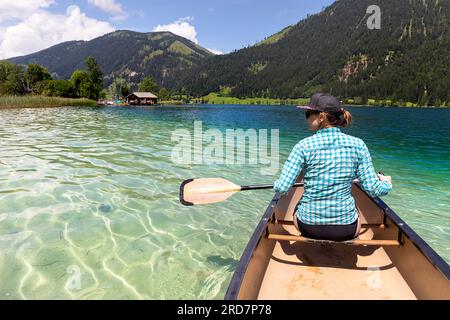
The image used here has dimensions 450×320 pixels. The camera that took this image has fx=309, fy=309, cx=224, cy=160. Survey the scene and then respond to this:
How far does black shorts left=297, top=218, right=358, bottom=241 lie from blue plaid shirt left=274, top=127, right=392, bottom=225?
0.21 ft

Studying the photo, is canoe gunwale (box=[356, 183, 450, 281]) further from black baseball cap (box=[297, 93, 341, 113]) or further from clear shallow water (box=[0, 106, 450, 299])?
clear shallow water (box=[0, 106, 450, 299])

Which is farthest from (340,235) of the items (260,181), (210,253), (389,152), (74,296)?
(389,152)

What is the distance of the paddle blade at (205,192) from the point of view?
6434 mm

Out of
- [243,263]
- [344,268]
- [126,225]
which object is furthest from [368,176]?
[126,225]

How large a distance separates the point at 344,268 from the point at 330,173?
6.19ft

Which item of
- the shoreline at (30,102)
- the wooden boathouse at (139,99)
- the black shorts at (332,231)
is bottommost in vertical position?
the black shorts at (332,231)

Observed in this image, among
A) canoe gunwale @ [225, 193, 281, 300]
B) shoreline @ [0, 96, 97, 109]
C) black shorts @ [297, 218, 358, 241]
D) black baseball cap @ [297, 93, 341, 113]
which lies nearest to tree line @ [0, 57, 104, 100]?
shoreline @ [0, 96, 97, 109]

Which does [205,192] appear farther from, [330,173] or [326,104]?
[326,104]

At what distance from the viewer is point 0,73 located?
11206cm

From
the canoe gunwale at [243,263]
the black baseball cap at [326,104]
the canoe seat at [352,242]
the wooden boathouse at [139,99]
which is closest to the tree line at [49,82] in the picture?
the wooden boathouse at [139,99]

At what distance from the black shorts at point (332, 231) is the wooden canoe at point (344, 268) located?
0.31 feet

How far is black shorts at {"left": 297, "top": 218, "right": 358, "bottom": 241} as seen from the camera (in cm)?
463

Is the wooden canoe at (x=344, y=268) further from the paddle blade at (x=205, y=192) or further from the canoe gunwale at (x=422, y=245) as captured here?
the paddle blade at (x=205, y=192)
